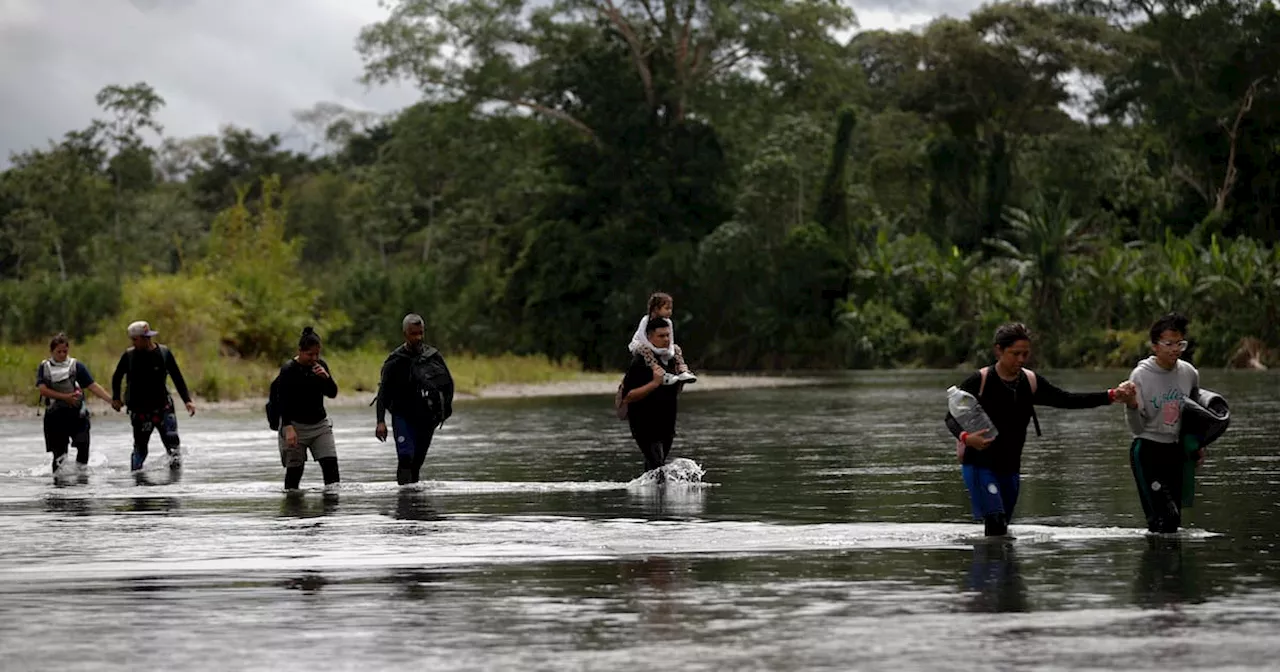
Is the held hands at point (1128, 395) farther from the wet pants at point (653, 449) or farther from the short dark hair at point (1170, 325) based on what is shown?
the wet pants at point (653, 449)

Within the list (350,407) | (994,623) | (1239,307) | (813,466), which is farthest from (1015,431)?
(1239,307)

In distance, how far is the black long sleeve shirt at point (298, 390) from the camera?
18.6 metres

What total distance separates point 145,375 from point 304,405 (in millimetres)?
4485

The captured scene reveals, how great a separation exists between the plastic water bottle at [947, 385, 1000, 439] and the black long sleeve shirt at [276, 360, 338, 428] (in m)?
7.32

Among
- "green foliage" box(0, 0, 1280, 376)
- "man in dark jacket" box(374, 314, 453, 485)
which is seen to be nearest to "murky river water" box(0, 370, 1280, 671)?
"man in dark jacket" box(374, 314, 453, 485)

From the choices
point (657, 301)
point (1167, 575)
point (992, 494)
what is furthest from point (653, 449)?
point (1167, 575)

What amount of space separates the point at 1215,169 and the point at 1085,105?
964 cm

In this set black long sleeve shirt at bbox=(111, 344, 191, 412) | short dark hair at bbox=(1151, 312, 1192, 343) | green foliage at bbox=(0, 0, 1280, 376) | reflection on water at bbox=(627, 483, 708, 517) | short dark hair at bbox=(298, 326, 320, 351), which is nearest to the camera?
short dark hair at bbox=(1151, 312, 1192, 343)

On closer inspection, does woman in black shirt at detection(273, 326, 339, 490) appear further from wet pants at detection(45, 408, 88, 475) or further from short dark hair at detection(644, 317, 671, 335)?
wet pants at detection(45, 408, 88, 475)

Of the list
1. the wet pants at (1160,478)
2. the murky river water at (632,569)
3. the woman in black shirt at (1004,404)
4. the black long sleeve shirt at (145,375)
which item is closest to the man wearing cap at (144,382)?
the black long sleeve shirt at (145,375)

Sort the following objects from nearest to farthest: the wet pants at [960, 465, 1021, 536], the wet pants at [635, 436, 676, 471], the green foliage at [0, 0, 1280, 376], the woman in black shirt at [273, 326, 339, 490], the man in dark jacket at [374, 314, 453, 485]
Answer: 1. the wet pants at [960, 465, 1021, 536]
2. the woman in black shirt at [273, 326, 339, 490]
3. the wet pants at [635, 436, 676, 471]
4. the man in dark jacket at [374, 314, 453, 485]
5. the green foliage at [0, 0, 1280, 376]

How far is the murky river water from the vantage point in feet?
29.7

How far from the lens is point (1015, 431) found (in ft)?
42.3

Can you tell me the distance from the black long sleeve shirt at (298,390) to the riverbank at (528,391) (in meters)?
20.8
